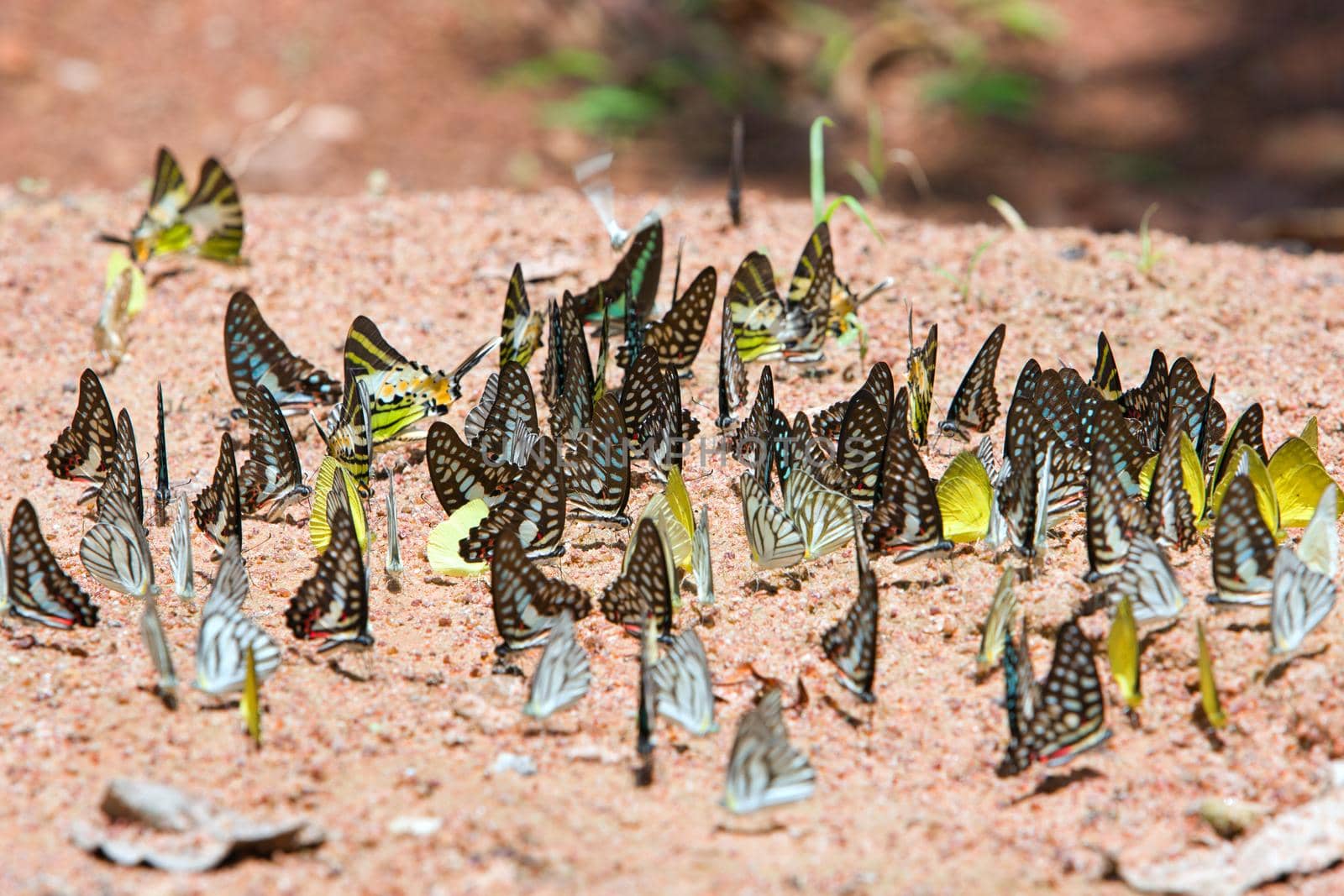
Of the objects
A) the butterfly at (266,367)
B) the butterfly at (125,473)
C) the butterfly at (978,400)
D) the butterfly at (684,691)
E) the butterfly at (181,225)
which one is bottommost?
the butterfly at (684,691)

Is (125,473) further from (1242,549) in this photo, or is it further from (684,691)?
(1242,549)

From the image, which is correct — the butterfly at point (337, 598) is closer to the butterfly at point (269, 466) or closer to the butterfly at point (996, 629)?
the butterfly at point (269, 466)

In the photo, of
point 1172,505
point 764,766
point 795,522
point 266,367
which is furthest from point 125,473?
point 1172,505

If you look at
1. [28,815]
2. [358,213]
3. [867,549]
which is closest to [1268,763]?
[867,549]

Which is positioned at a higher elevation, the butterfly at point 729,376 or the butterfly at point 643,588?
the butterfly at point 729,376

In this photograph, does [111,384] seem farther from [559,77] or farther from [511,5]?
[511,5]

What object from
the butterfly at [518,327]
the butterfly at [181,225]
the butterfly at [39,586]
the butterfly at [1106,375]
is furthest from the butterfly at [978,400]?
the butterfly at [181,225]
